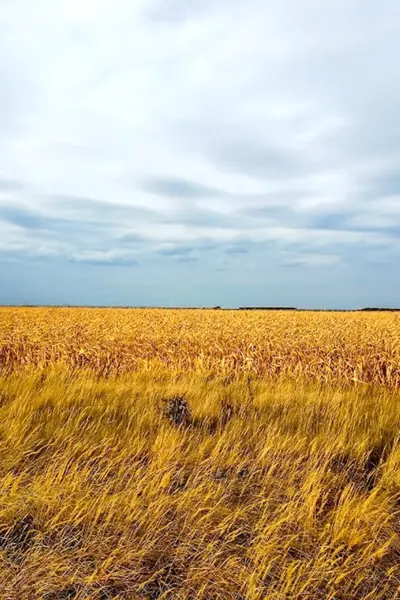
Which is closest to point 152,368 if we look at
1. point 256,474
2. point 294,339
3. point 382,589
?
point 294,339

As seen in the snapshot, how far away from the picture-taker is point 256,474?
16.1ft

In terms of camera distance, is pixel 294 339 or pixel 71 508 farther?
pixel 294 339

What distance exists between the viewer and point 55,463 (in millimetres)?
4707

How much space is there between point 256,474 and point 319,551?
1.43 meters

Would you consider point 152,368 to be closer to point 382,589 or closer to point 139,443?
point 139,443

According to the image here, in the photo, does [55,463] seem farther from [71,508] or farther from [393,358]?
[393,358]

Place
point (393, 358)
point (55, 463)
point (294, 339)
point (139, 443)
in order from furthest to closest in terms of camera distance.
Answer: point (294, 339), point (393, 358), point (139, 443), point (55, 463)

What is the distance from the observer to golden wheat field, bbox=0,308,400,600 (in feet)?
10.5

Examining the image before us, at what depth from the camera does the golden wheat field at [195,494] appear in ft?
10.5

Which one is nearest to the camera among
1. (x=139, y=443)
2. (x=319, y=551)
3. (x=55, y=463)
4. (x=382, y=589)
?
(x=382, y=589)

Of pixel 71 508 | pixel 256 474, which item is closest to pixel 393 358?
pixel 256 474

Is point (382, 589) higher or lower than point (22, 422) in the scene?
lower

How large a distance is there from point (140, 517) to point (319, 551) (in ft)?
4.33

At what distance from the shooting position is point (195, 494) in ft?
13.6
